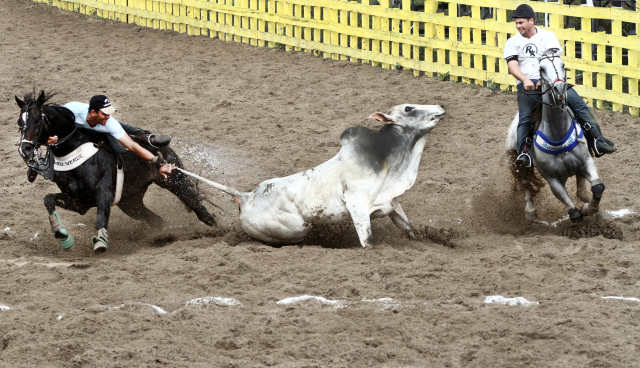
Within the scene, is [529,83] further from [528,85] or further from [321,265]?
[321,265]

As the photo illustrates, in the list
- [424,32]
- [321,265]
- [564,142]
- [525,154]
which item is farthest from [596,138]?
[424,32]

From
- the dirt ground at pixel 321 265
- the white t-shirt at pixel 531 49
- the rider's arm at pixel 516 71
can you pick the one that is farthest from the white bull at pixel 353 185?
the white t-shirt at pixel 531 49

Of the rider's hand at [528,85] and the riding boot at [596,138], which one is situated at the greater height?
the rider's hand at [528,85]

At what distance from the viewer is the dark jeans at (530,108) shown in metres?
8.80

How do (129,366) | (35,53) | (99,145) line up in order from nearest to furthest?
1. (129,366)
2. (99,145)
3. (35,53)

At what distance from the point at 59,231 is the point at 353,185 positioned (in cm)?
262

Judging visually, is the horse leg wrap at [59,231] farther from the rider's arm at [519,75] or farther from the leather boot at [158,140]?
the rider's arm at [519,75]

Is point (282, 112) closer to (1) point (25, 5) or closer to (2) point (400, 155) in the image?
(2) point (400, 155)

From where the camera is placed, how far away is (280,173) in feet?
35.9

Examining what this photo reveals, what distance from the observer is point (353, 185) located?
816 centimetres

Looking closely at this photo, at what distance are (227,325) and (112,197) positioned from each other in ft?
9.15

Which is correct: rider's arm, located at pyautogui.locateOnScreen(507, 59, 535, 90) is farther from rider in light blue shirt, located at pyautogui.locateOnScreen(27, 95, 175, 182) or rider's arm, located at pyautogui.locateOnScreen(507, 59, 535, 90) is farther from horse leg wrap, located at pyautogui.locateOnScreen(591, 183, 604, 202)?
rider in light blue shirt, located at pyautogui.locateOnScreen(27, 95, 175, 182)

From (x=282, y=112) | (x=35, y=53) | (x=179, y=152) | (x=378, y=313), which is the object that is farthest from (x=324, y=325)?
(x=35, y=53)

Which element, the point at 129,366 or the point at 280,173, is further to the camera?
the point at 280,173
